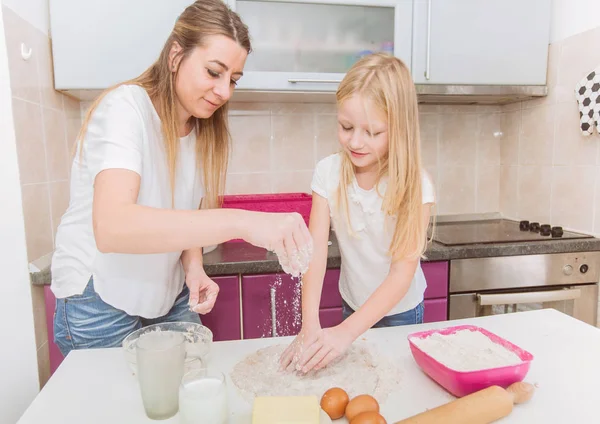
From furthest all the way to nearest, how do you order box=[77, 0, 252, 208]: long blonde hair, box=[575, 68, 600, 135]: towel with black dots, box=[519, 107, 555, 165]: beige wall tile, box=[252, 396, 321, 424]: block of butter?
box=[519, 107, 555, 165]: beige wall tile
box=[575, 68, 600, 135]: towel with black dots
box=[77, 0, 252, 208]: long blonde hair
box=[252, 396, 321, 424]: block of butter

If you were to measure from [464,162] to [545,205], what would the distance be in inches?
17.3

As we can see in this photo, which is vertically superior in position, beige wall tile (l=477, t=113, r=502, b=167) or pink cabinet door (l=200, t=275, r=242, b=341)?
beige wall tile (l=477, t=113, r=502, b=167)

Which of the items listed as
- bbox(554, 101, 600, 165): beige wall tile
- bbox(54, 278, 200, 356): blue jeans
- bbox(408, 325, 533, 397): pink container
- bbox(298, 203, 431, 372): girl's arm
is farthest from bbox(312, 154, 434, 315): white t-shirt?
bbox(554, 101, 600, 165): beige wall tile

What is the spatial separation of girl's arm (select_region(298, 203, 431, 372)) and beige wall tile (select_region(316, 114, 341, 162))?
108cm

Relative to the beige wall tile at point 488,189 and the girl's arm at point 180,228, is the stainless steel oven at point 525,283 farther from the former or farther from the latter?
the girl's arm at point 180,228

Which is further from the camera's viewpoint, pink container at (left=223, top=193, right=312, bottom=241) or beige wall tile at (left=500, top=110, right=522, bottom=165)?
beige wall tile at (left=500, top=110, right=522, bottom=165)

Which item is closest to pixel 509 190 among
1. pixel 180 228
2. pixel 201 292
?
pixel 201 292

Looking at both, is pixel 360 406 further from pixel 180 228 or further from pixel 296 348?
pixel 180 228

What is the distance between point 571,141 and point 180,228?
180cm

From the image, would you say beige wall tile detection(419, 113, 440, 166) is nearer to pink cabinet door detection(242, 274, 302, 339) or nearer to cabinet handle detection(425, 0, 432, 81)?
cabinet handle detection(425, 0, 432, 81)

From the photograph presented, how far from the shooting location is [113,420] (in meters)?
Answer: 0.71

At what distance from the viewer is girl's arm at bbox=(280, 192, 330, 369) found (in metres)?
0.92

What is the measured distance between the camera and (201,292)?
1130 mm

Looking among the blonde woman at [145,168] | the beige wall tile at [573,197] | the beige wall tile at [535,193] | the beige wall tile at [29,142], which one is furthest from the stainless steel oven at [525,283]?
the beige wall tile at [29,142]
